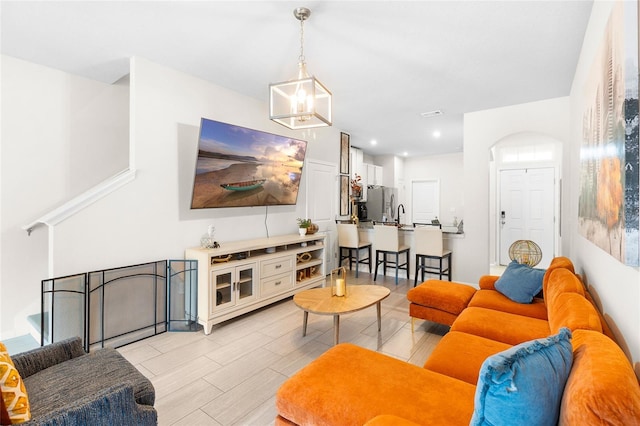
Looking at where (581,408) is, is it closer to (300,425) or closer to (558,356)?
(558,356)

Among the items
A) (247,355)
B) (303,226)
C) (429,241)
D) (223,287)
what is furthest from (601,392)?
(303,226)

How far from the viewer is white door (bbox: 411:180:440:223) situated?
27.0ft

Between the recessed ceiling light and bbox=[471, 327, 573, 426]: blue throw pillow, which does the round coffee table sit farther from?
the recessed ceiling light

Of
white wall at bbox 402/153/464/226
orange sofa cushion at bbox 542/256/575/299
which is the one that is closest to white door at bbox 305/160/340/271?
orange sofa cushion at bbox 542/256/575/299

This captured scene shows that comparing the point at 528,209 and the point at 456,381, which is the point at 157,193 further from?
the point at 528,209

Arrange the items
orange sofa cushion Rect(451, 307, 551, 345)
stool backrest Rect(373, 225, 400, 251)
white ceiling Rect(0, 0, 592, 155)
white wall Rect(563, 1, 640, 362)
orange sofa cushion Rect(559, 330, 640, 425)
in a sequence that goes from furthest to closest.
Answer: stool backrest Rect(373, 225, 400, 251), white ceiling Rect(0, 0, 592, 155), orange sofa cushion Rect(451, 307, 551, 345), white wall Rect(563, 1, 640, 362), orange sofa cushion Rect(559, 330, 640, 425)

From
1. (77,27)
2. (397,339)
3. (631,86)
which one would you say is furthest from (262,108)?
(631,86)

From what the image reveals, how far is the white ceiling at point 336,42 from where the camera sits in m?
2.19

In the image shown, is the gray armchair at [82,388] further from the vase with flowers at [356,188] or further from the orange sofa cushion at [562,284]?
the vase with flowers at [356,188]

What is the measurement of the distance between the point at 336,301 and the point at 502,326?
1278 mm

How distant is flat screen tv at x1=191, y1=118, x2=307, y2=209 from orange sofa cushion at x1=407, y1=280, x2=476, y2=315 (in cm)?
220

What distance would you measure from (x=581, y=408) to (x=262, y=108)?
4.13 metres

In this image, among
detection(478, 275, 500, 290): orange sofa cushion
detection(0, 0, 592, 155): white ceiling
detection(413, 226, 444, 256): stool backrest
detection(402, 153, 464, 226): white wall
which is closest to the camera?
detection(0, 0, 592, 155): white ceiling

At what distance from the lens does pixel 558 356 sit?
101cm
